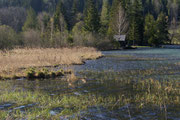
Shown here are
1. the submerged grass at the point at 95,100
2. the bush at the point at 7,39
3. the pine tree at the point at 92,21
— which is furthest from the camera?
the pine tree at the point at 92,21

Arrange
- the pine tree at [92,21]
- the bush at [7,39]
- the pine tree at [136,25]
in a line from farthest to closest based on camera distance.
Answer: the pine tree at [136,25], the pine tree at [92,21], the bush at [7,39]

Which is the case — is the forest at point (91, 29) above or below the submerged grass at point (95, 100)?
above

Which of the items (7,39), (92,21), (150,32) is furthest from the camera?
(150,32)

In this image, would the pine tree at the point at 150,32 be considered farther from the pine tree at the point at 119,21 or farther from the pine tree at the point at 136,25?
the pine tree at the point at 119,21

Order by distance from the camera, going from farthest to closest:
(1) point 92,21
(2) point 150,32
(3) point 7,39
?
(2) point 150,32
(1) point 92,21
(3) point 7,39

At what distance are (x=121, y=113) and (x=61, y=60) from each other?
1525cm

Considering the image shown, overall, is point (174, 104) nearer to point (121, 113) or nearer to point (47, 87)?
point (121, 113)

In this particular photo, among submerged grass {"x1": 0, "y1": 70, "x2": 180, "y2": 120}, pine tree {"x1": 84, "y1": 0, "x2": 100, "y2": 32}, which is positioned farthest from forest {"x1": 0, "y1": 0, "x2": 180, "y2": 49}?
submerged grass {"x1": 0, "y1": 70, "x2": 180, "y2": 120}

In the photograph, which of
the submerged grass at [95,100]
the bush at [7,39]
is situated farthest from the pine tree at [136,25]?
the submerged grass at [95,100]

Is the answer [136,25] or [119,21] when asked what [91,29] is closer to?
[119,21]

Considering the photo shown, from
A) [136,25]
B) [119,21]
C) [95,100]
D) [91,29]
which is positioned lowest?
[95,100]

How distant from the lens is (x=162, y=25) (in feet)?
216

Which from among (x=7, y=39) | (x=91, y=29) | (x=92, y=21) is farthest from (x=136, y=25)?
(x=7, y=39)

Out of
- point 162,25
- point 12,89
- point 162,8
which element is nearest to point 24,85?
point 12,89
